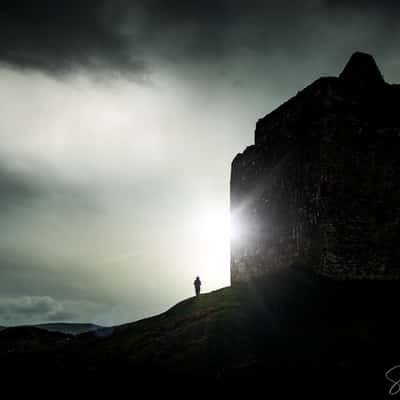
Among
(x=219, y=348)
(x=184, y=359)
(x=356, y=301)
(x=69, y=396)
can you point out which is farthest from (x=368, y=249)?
(x=69, y=396)

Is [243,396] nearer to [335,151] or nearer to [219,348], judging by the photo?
[219,348]

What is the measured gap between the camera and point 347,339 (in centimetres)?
1516

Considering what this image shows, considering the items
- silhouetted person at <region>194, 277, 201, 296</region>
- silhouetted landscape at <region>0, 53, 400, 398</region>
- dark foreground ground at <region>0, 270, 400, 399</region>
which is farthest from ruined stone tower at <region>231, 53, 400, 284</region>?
silhouetted person at <region>194, 277, 201, 296</region>

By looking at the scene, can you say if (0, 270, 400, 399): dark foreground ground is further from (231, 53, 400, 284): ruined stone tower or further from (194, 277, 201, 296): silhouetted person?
(194, 277, 201, 296): silhouetted person

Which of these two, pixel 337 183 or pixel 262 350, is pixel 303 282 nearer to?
pixel 262 350

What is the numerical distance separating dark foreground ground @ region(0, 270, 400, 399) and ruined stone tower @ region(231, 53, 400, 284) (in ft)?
3.75

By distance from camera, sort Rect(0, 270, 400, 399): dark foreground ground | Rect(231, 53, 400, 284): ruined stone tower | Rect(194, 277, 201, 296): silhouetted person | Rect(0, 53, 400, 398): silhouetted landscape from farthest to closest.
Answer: Rect(194, 277, 201, 296): silhouetted person
Rect(231, 53, 400, 284): ruined stone tower
Rect(0, 53, 400, 398): silhouetted landscape
Rect(0, 270, 400, 399): dark foreground ground

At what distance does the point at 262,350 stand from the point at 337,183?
26.4 ft

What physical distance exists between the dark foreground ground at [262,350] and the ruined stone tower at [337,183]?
3.75 ft

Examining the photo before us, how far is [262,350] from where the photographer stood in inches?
627

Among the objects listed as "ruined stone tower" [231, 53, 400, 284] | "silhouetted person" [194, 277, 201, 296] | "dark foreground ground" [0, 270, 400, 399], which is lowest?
"dark foreground ground" [0, 270, 400, 399]

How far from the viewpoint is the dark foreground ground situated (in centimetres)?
1357

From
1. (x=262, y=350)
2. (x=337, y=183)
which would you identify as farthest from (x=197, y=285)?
(x=262, y=350)

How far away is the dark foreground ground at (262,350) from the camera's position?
13.6 meters
